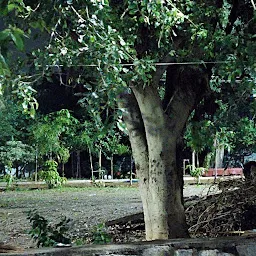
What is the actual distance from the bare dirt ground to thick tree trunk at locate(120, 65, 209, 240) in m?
1.92

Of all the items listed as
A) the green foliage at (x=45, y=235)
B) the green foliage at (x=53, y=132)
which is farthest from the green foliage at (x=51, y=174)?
the green foliage at (x=45, y=235)

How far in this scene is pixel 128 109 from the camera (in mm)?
5031

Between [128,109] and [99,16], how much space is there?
74.8 inches

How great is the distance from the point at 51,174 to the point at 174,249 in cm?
1365

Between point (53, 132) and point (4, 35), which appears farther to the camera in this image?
point (53, 132)

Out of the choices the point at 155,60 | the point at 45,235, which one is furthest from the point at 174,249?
the point at 155,60

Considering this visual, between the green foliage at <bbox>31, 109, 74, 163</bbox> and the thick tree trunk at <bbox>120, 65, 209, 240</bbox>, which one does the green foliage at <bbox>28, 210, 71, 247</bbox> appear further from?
the green foliage at <bbox>31, 109, 74, 163</bbox>

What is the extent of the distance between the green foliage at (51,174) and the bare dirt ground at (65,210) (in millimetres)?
1467

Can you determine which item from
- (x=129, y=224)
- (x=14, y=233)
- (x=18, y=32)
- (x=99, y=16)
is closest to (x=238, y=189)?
(x=129, y=224)

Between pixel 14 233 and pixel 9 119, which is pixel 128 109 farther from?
pixel 9 119

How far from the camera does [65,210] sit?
10.3m

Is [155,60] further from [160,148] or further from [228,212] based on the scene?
[228,212]

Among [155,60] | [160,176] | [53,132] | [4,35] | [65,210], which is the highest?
[53,132]

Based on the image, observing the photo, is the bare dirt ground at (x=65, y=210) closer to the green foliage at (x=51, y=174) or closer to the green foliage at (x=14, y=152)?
the green foliage at (x=51, y=174)
